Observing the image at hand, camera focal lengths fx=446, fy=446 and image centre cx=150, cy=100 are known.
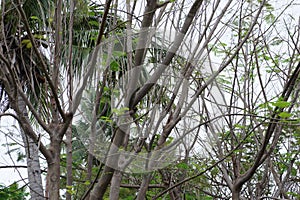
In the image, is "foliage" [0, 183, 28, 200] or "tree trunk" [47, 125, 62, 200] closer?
"tree trunk" [47, 125, 62, 200]

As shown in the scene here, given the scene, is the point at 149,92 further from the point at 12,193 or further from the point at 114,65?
the point at 12,193

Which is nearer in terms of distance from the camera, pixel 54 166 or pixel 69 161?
pixel 54 166

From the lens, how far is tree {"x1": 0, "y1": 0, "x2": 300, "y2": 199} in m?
2.36

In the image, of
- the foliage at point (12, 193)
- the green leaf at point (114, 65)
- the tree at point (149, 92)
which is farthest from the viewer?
the foliage at point (12, 193)

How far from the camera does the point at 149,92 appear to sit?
310cm

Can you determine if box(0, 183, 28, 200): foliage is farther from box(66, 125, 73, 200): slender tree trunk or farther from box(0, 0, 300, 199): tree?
box(66, 125, 73, 200): slender tree trunk

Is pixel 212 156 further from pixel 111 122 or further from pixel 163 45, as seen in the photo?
pixel 111 122

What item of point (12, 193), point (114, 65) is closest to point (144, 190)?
point (114, 65)

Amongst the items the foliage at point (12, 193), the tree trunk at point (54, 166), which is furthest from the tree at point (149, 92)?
the foliage at point (12, 193)

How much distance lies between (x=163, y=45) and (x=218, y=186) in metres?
2.07

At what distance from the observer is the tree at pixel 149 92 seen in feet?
7.73

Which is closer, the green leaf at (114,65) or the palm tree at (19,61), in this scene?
the palm tree at (19,61)

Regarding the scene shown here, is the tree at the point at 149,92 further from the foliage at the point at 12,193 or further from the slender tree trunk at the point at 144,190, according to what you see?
the foliage at the point at 12,193

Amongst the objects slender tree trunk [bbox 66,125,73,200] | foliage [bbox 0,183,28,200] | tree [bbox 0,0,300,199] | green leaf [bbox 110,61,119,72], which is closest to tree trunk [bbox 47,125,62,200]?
tree [bbox 0,0,300,199]
